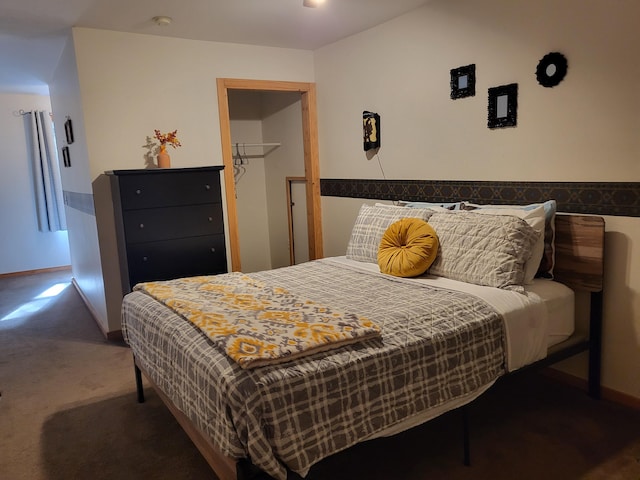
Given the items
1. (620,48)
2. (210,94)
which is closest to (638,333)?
(620,48)

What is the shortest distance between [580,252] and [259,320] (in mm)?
1677

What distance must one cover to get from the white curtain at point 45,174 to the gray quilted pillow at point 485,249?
5659 mm

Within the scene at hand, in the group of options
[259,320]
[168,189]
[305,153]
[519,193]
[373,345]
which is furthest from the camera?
[305,153]

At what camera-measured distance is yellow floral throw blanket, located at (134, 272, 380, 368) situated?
1.64 meters

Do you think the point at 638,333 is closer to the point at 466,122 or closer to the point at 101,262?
the point at 466,122

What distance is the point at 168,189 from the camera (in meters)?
3.50

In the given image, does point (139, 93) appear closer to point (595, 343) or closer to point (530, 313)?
point (530, 313)

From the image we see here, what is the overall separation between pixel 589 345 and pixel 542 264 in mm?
481

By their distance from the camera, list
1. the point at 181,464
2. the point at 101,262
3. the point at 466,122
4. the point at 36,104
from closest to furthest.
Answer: the point at 181,464 → the point at 466,122 → the point at 101,262 → the point at 36,104

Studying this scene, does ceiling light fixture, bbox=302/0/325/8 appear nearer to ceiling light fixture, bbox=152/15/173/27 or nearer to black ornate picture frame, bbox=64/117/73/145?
ceiling light fixture, bbox=152/15/173/27

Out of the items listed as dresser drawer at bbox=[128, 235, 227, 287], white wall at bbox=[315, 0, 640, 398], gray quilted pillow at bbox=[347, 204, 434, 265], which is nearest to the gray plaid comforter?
gray quilted pillow at bbox=[347, 204, 434, 265]

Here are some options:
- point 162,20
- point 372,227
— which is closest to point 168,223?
point 162,20

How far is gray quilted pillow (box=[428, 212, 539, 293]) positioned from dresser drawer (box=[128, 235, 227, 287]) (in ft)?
5.83

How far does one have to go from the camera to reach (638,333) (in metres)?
2.43
